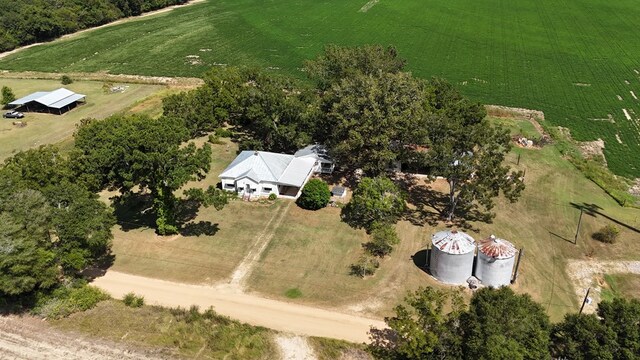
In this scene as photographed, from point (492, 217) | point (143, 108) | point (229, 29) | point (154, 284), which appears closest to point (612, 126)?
point (492, 217)

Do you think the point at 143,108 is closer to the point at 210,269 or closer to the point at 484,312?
the point at 210,269

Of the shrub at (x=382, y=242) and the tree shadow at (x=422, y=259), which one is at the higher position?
the shrub at (x=382, y=242)

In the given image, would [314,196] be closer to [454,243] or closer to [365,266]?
[365,266]

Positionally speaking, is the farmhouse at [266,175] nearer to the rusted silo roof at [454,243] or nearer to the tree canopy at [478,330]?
the rusted silo roof at [454,243]

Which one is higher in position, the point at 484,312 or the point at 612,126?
the point at 484,312

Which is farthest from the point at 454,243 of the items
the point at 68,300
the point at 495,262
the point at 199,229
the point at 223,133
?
the point at 223,133

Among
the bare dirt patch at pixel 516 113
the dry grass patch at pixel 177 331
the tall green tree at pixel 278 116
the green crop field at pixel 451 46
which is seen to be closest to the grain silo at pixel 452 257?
the dry grass patch at pixel 177 331
